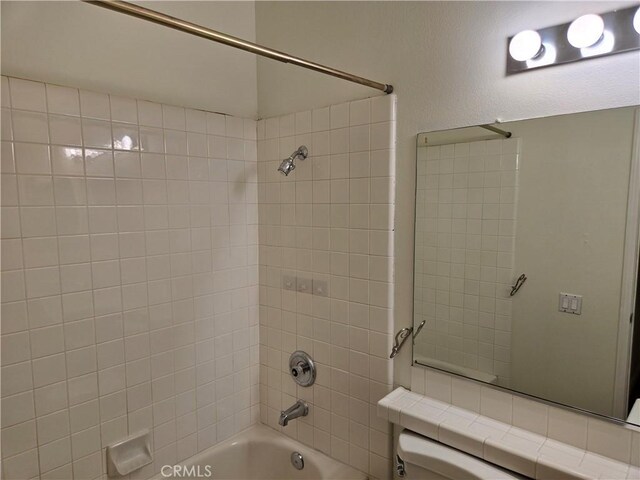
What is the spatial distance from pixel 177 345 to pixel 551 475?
57.3 inches

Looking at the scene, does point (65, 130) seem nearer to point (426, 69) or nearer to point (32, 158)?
point (32, 158)

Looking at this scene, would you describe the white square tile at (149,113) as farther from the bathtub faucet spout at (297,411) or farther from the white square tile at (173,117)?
the bathtub faucet spout at (297,411)

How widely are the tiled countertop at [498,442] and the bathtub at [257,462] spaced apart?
1.59ft

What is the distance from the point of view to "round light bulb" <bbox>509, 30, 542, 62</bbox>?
3.93ft

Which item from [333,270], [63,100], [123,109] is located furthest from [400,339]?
[63,100]

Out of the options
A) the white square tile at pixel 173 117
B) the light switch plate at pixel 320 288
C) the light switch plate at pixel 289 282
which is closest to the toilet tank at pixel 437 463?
the light switch plate at pixel 320 288

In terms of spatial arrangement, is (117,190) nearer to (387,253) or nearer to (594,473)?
(387,253)

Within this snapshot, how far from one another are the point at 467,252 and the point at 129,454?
5.14ft

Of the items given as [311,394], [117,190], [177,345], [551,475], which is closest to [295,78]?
[117,190]

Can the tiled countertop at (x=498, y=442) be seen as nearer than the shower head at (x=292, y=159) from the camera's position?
Yes

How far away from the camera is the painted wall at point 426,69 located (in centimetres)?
116

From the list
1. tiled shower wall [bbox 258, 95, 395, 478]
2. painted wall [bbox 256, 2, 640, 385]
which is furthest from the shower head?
painted wall [bbox 256, 2, 640, 385]

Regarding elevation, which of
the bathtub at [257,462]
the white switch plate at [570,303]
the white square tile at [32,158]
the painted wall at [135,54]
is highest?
the painted wall at [135,54]

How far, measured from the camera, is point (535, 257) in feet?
4.16
